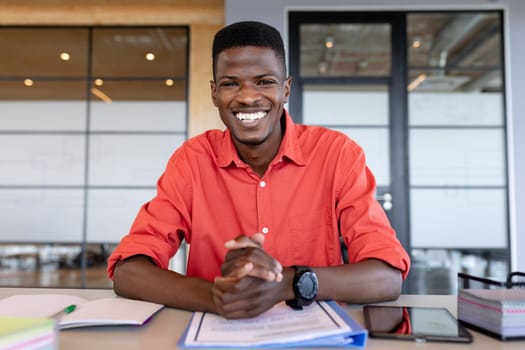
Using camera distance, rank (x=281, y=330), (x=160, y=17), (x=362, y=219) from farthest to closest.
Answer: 1. (x=160, y=17)
2. (x=362, y=219)
3. (x=281, y=330)

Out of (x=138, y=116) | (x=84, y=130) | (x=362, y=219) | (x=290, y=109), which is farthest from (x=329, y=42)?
(x=362, y=219)

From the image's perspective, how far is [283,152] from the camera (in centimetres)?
150

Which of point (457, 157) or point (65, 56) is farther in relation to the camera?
point (65, 56)

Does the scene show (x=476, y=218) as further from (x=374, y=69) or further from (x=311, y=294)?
(x=311, y=294)

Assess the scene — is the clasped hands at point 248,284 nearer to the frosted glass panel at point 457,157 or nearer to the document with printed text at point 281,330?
the document with printed text at point 281,330

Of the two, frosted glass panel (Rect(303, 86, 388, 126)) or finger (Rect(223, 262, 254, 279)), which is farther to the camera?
frosted glass panel (Rect(303, 86, 388, 126))

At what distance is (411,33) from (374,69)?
49 cm

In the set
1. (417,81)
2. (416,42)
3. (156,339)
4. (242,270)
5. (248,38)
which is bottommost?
(156,339)

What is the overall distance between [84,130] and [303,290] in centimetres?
466

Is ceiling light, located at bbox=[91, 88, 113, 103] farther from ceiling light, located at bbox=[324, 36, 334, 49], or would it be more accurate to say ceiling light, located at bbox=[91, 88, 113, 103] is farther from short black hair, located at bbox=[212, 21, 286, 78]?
short black hair, located at bbox=[212, 21, 286, 78]

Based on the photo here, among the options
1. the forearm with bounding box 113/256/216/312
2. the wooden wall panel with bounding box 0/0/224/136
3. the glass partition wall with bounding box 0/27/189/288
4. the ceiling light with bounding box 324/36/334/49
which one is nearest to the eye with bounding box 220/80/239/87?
the forearm with bounding box 113/256/216/312

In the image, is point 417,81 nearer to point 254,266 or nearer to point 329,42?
point 329,42

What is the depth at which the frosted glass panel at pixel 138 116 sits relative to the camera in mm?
5102

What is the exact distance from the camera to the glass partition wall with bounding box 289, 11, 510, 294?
4.25 m
